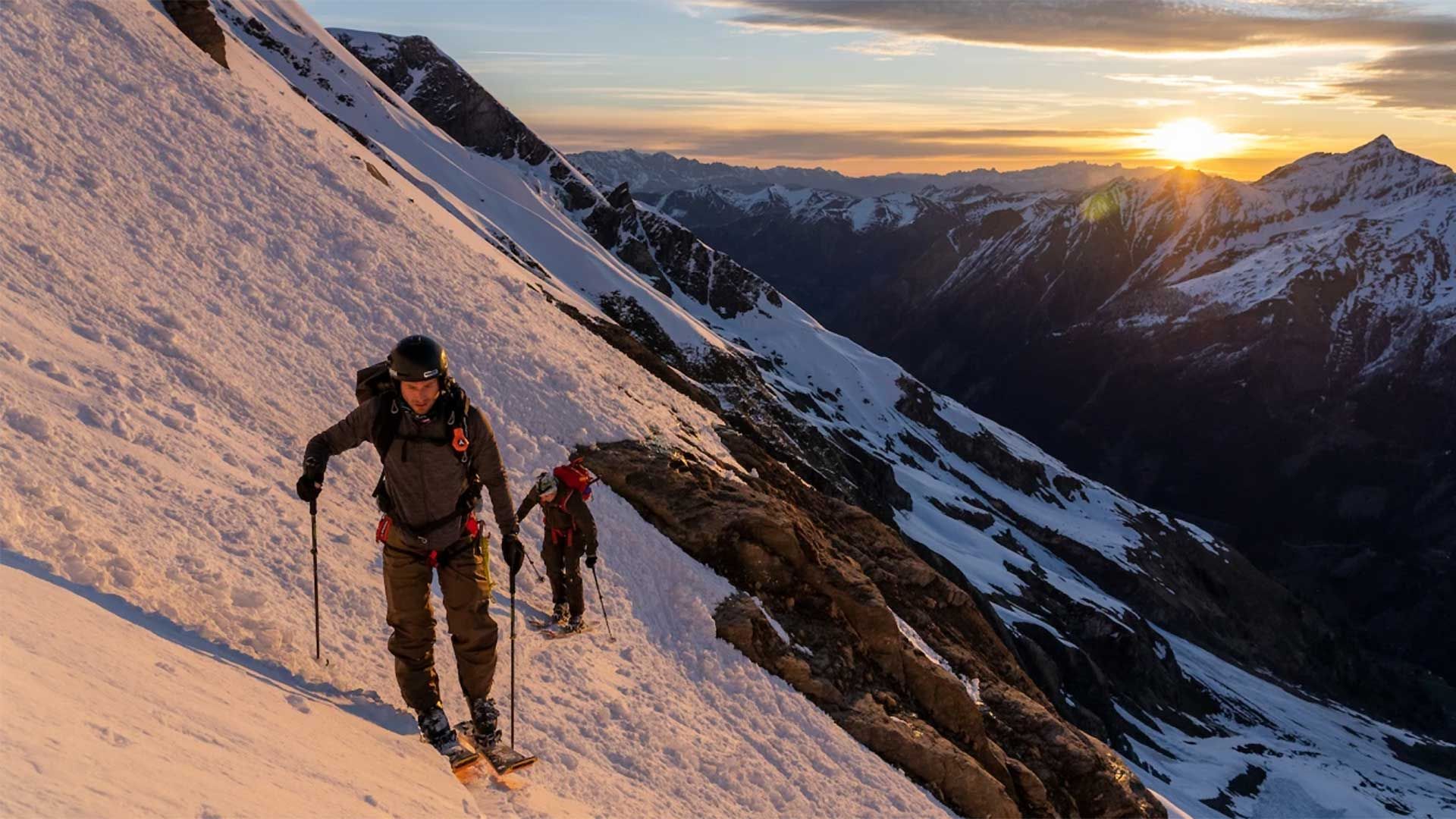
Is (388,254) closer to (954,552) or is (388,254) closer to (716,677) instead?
(716,677)

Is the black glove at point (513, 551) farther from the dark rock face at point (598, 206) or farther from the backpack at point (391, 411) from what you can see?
the dark rock face at point (598, 206)

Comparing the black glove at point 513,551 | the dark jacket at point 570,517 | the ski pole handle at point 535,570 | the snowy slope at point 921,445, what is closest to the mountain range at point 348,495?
the ski pole handle at point 535,570

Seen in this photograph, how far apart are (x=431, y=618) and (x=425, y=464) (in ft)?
4.73

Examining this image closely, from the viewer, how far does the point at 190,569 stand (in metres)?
8.89

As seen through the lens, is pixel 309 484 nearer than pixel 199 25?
Yes

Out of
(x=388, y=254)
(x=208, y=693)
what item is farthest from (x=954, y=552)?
(x=208, y=693)

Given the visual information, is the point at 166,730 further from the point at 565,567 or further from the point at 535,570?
the point at 535,570

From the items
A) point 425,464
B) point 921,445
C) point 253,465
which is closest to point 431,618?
point 425,464

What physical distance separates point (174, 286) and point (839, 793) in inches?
497

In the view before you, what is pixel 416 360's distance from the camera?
768cm

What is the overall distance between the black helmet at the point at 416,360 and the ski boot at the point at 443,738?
2.86 metres

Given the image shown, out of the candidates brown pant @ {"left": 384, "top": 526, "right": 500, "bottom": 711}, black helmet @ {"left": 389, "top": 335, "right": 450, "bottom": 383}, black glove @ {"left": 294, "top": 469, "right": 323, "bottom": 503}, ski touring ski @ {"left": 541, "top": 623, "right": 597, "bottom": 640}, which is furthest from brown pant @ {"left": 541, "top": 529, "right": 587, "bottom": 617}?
black helmet @ {"left": 389, "top": 335, "right": 450, "bottom": 383}

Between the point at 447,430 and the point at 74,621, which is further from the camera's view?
the point at 447,430

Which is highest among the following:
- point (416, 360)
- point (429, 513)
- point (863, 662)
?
point (416, 360)
